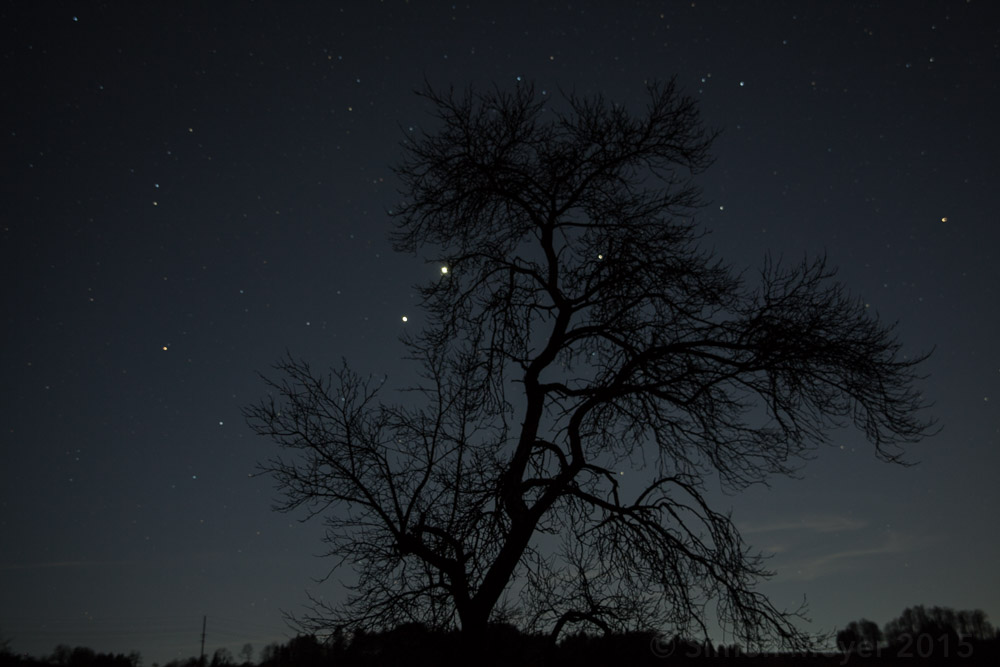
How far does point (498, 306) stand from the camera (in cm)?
764

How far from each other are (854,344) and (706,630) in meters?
3.19

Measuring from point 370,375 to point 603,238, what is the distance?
334cm

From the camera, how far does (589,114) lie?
750cm

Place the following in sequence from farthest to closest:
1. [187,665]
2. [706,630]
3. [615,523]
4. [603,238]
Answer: [187,665]
[603,238]
[615,523]
[706,630]

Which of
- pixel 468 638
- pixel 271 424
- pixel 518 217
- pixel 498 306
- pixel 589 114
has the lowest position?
pixel 468 638

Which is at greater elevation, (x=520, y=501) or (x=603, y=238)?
(x=603, y=238)

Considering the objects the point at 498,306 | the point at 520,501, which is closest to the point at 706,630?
the point at 520,501

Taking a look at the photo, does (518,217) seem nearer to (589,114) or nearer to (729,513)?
(589,114)

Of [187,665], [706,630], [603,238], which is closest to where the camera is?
[706,630]

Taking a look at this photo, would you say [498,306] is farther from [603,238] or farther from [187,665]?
[187,665]

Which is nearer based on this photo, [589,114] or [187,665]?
[589,114]

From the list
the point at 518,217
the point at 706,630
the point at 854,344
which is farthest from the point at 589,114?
the point at 706,630

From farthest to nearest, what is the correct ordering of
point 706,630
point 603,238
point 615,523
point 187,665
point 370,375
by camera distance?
point 187,665
point 370,375
point 603,238
point 615,523
point 706,630

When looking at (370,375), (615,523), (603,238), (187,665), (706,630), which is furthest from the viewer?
(187,665)
